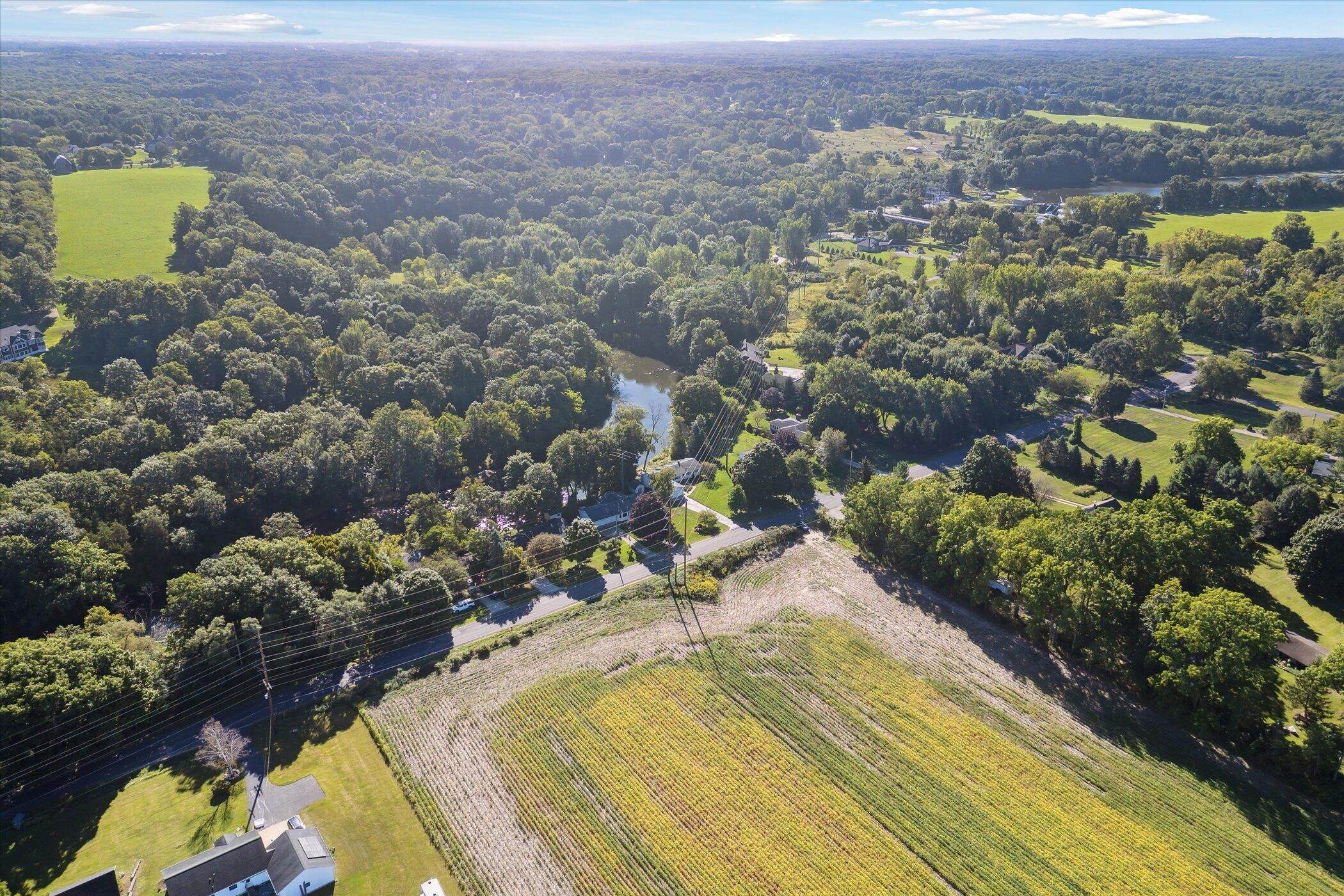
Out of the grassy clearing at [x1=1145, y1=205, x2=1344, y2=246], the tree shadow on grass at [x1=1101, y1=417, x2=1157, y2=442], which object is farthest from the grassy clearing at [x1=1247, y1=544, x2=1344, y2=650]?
the grassy clearing at [x1=1145, y1=205, x2=1344, y2=246]

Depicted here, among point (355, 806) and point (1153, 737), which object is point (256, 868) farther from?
point (1153, 737)

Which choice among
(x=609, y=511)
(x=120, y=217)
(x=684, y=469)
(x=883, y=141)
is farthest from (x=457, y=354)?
(x=883, y=141)

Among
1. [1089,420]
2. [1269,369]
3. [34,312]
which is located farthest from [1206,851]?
[34,312]

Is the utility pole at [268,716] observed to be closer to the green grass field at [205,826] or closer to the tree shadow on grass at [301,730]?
the tree shadow on grass at [301,730]

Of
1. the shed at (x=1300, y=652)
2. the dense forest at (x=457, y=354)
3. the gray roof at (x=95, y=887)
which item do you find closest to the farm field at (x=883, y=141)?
the dense forest at (x=457, y=354)

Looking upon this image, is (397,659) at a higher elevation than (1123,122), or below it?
below
